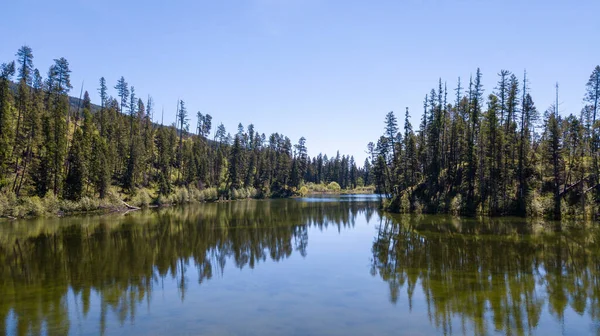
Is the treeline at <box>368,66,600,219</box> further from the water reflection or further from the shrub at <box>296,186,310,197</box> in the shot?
the shrub at <box>296,186,310,197</box>

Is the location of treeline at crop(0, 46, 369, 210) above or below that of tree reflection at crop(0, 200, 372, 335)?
above

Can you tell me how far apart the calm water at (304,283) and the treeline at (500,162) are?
506 inches

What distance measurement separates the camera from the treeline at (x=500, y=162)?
1791 inches

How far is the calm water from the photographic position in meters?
12.8

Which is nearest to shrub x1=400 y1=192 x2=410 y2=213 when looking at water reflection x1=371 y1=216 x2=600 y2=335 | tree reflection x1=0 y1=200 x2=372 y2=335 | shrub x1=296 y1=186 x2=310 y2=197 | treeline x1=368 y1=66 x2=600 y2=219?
treeline x1=368 y1=66 x2=600 y2=219

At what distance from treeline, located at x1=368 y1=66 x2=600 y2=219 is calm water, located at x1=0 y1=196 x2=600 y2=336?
12.9 meters

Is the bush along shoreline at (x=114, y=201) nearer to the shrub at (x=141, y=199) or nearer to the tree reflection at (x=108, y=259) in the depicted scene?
the shrub at (x=141, y=199)

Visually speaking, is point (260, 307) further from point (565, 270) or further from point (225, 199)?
point (225, 199)

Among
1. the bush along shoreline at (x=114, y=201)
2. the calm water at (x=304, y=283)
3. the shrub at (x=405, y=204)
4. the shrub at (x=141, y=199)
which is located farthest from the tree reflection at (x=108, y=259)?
the shrub at (x=141, y=199)

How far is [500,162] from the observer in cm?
5128

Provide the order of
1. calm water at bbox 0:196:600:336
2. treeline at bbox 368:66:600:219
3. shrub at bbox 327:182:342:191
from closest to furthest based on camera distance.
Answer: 1. calm water at bbox 0:196:600:336
2. treeline at bbox 368:66:600:219
3. shrub at bbox 327:182:342:191

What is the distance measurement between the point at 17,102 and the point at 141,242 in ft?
168

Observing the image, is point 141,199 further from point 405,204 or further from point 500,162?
point 500,162

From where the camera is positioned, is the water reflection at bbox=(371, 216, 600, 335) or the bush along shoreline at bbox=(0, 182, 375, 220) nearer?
the water reflection at bbox=(371, 216, 600, 335)
